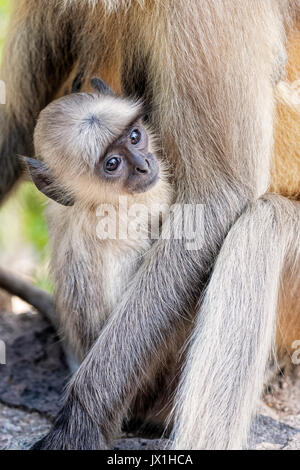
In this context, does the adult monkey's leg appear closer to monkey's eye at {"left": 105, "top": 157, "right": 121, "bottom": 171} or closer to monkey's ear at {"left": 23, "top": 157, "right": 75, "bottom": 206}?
monkey's eye at {"left": 105, "top": 157, "right": 121, "bottom": 171}

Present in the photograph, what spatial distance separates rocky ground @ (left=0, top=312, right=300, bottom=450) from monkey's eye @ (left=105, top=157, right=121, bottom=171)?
42.7 inches

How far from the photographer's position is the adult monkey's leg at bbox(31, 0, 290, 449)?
2932 mm

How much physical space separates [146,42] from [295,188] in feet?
2.73

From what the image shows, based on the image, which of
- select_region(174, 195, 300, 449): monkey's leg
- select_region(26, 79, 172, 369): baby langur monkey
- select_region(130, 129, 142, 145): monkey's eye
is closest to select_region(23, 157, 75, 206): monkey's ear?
select_region(26, 79, 172, 369): baby langur monkey

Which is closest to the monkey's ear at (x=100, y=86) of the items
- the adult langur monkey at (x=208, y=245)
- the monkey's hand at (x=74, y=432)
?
the adult langur monkey at (x=208, y=245)

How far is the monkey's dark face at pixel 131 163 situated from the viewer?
3029 mm

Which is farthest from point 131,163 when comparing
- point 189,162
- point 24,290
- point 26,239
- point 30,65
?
point 26,239

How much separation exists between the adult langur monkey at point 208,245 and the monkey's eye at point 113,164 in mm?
186

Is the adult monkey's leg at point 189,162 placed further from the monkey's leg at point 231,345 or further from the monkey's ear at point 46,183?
the monkey's ear at point 46,183

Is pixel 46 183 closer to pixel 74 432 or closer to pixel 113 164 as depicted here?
pixel 113 164

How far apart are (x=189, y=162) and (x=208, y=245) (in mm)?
300

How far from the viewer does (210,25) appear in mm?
2918

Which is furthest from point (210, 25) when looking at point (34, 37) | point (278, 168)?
point (34, 37)
